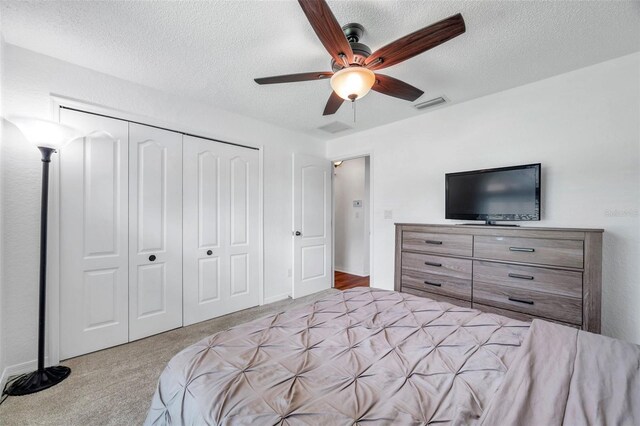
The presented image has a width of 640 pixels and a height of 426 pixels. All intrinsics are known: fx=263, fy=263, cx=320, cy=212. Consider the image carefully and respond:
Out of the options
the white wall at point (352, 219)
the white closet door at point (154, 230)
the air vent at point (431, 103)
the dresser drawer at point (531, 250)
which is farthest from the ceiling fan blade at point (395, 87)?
the white wall at point (352, 219)

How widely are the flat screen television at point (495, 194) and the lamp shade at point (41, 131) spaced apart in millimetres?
3423

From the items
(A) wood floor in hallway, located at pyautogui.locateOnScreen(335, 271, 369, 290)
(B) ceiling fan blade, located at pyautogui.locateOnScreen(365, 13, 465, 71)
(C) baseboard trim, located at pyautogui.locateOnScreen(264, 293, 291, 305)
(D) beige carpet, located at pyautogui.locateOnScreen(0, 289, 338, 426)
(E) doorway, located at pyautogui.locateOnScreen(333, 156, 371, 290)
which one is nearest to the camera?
(B) ceiling fan blade, located at pyautogui.locateOnScreen(365, 13, 465, 71)

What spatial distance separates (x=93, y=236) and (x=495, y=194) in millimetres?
3684

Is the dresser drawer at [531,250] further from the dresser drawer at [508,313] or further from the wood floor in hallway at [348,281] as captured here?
the wood floor in hallway at [348,281]

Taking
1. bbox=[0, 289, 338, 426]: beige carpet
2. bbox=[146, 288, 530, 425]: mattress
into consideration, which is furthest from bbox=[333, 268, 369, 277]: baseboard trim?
bbox=[146, 288, 530, 425]: mattress

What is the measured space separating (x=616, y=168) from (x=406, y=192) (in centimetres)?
181

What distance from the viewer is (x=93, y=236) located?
2.30 metres

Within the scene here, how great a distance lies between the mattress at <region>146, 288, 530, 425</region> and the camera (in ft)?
2.68

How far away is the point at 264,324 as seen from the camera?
1436 mm

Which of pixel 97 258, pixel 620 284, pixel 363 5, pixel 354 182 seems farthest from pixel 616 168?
pixel 97 258

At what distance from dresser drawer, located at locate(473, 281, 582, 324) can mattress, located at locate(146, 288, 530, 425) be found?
95cm

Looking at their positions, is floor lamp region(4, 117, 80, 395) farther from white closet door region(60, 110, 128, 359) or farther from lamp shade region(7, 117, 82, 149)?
white closet door region(60, 110, 128, 359)

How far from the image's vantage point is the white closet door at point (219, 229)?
2.89m

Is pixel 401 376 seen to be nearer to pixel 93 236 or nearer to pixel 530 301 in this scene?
pixel 530 301
